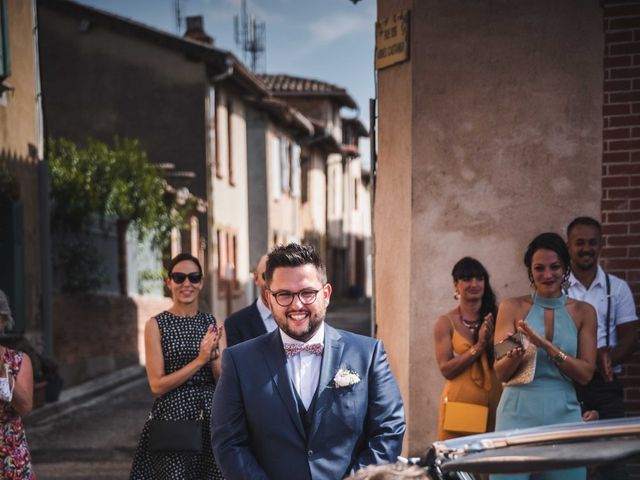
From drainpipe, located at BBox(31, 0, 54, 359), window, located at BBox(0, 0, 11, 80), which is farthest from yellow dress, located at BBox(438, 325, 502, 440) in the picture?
drainpipe, located at BBox(31, 0, 54, 359)

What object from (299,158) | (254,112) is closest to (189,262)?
(254,112)

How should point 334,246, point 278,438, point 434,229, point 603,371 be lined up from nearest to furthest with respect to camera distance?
point 278,438, point 603,371, point 434,229, point 334,246

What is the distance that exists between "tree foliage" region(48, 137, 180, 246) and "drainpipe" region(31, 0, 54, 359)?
1519 millimetres

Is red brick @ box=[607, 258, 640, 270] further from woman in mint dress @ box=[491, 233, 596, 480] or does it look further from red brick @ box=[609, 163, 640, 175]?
woman in mint dress @ box=[491, 233, 596, 480]

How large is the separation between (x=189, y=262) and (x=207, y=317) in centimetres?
35

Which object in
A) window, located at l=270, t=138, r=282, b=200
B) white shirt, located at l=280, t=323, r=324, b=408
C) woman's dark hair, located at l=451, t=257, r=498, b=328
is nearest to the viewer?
white shirt, located at l=280, t=323, r=324, b=408

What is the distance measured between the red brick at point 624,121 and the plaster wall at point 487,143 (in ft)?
0.31

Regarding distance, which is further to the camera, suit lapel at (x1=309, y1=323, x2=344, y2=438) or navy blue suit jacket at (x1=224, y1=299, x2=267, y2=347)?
navy blue suit jacket at (x1=224, y1=299, x2=267, y2=347)

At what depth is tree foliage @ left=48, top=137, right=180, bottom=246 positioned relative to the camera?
15766 millimetres

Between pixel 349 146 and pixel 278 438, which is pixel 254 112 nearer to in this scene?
pixel 349 146

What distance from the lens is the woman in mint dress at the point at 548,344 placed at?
460 cm

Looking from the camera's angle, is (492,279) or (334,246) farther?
(334,246)

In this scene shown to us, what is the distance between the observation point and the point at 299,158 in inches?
1357

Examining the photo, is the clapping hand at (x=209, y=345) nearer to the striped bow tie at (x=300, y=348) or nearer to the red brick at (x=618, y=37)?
the striped bow tie at (x=300, y=348)
